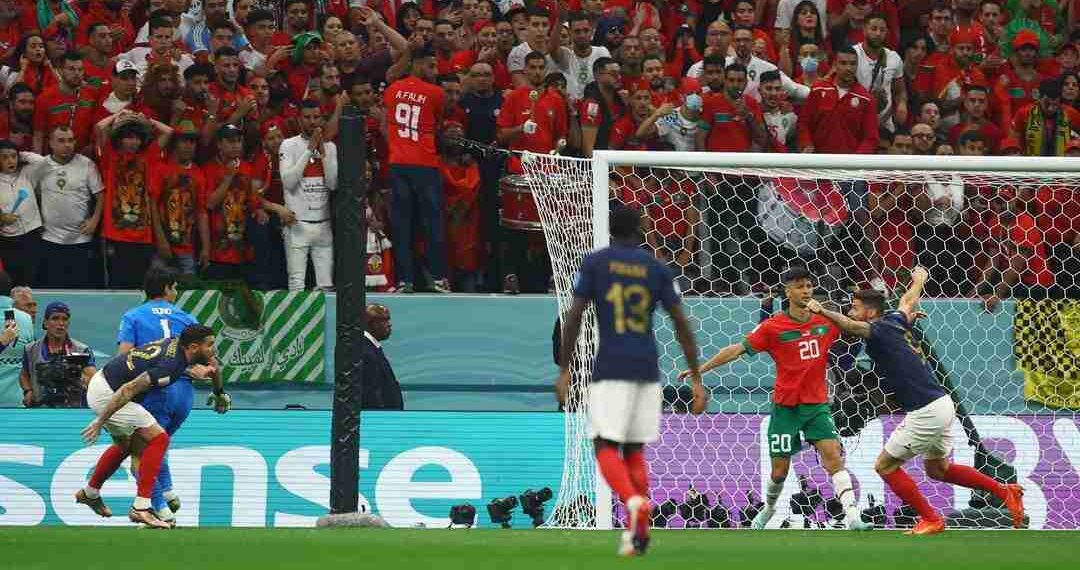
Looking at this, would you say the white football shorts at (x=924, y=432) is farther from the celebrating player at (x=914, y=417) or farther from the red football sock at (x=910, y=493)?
the red football sock at (x=910, y=493)

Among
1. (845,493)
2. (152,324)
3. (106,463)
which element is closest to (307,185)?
(152,324)

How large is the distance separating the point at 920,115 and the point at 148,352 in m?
8.59

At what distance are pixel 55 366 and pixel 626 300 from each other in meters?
7.57

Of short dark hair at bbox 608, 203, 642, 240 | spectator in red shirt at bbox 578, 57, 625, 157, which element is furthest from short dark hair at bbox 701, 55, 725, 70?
short dark hair at bbox 608, 203, 642, 240

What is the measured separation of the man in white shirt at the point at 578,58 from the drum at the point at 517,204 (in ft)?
4.44

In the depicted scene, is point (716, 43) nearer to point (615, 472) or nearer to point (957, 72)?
point (957, 72)

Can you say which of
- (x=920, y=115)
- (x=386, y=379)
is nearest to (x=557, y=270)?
(x=386, y=379)

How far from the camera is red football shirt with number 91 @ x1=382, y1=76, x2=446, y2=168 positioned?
51.6ft

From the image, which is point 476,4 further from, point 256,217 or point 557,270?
point 557,270

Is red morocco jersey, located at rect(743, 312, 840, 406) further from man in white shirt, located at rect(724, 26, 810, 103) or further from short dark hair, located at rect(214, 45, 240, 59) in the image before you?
short dark hair, located at rect(214, 45, 240, 59)

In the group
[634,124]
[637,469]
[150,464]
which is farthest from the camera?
[634,124]

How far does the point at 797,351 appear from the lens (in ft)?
40.9

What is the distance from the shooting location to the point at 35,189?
15.9 m

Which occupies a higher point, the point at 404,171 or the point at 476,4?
the point at 476,4
